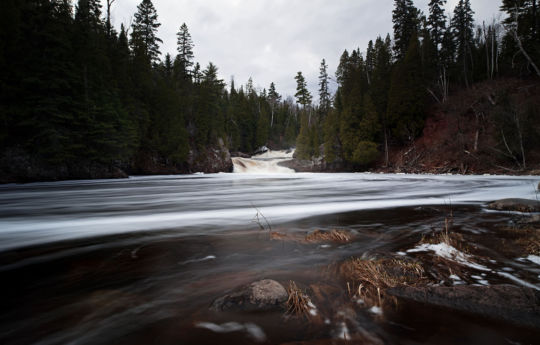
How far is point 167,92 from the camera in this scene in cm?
3344

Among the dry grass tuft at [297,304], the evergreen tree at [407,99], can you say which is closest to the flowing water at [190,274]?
the dry grass tuft at [297,304]

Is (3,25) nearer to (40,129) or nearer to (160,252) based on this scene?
(40,129)

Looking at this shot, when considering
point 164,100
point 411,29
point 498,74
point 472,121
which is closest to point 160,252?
point 472,121

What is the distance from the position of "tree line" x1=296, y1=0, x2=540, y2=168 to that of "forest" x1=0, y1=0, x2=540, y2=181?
0.48 feet

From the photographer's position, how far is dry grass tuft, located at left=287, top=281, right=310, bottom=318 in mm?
2092

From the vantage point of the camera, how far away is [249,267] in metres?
3.22

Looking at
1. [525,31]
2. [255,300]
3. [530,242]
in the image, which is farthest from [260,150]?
[255,300]

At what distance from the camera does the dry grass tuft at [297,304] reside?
2092 millimetres

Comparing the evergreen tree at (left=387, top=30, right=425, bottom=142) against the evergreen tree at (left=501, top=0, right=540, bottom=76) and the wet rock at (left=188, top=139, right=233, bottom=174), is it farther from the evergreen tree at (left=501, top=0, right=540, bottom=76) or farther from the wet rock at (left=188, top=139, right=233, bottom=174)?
the wet rock at (left=188, top=139, right=233, bottom=174)

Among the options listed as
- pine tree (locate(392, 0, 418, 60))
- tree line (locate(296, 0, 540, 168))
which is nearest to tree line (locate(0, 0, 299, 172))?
tree line (locate(296, 0, 540, 168))

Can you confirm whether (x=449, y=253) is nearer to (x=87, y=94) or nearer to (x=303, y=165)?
(x=87, y=94)

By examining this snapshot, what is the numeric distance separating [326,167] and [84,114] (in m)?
29.8

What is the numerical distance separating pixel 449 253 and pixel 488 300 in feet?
3.96

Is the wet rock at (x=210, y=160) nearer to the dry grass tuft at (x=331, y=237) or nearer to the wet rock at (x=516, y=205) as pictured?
the dry grass tuft at (x=331, y=237)
